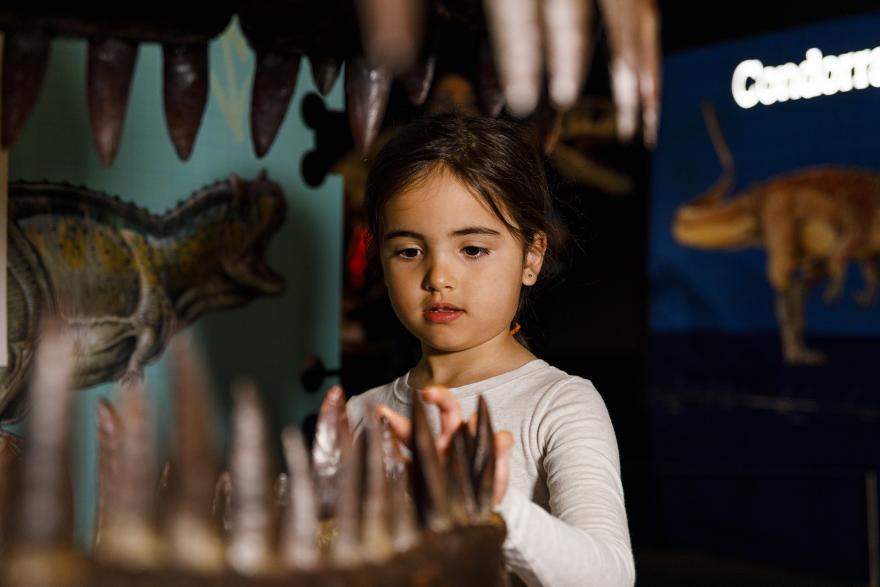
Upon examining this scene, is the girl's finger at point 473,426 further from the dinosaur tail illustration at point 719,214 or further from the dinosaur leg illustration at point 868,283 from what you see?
the dinosaur tail illustration at point 719,214

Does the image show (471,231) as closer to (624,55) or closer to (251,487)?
(624,55)

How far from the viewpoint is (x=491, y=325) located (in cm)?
116

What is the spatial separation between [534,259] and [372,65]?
1.57 feet

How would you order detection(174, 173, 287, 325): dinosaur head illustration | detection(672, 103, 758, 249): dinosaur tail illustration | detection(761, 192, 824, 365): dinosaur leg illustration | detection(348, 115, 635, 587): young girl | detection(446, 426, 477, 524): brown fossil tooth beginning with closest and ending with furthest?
detection(446, 426, 477, 524): brown fossil tooth → detection(348, 115, 635, 587): young girl → detection(174, 173, 287, 325): dinosaur head illustration → detection(761, 192, 824, 365): dinosaur leg illustration → detection(672, 103, 758, 249): dinosaur tail illustration

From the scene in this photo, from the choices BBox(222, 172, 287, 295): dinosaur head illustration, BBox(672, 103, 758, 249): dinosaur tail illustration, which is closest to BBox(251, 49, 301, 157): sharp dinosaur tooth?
BBox(222, 172, 287, 295): dinosaur head illustration

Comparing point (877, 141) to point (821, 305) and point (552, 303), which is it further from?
point (552, 303)

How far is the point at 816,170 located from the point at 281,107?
2.52 meters

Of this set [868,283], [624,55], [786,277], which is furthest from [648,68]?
[786,277]

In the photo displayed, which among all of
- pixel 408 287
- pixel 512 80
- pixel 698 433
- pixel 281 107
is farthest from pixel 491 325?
pixel 698 433

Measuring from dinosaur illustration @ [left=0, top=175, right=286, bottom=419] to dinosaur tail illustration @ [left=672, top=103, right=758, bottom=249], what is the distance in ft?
6.45

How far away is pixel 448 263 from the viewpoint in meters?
1.11

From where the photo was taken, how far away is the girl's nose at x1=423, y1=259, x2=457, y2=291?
1101 mm

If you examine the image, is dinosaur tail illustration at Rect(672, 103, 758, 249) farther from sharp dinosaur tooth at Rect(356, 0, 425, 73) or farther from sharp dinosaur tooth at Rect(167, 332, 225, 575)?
sharp dinosaur tooth at Rect(167, 332, 225, 575)

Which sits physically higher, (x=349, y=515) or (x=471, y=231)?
(x=471, y=231)
